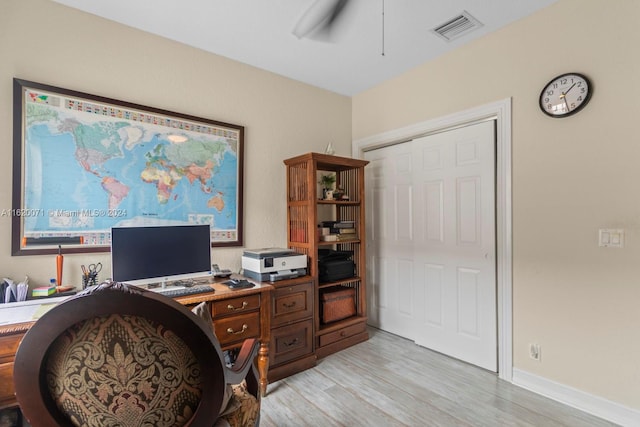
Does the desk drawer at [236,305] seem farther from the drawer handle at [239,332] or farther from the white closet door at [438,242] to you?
the white closet door at [438,242]

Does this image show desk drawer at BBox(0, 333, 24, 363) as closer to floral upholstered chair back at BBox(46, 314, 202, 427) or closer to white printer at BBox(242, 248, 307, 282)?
floral upholstered chair back at BBox(46, 314, 202, 427)

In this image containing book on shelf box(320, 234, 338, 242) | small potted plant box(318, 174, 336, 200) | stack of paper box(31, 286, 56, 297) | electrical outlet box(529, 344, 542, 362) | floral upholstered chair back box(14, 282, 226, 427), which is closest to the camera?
floral upholstered chair back box(14, 282, 226, 427)

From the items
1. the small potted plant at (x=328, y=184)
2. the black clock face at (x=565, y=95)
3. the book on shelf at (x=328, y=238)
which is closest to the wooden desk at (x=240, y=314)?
the book on shelf at (x=328, y=238)

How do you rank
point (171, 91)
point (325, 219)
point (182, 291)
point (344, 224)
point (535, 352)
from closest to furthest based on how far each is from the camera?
point (182, 291), point (535, 352), point (171, 91), point (344, 224), point (325, 219)

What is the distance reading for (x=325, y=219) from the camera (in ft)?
11.4

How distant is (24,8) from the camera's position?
1920mm

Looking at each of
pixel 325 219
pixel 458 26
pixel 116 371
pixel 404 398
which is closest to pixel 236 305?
pixel 116 371

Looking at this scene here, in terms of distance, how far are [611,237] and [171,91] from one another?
329cm

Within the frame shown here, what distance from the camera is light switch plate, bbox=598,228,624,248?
1.86 meters

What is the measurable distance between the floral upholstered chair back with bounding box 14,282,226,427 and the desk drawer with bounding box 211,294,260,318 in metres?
1.08

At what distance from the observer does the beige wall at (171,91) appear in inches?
74.6

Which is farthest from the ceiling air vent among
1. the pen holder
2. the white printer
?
the pen holder

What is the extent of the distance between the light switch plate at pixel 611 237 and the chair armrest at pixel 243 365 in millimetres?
2211

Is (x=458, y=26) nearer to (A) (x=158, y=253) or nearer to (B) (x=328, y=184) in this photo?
(B) (x=328, y=184)
